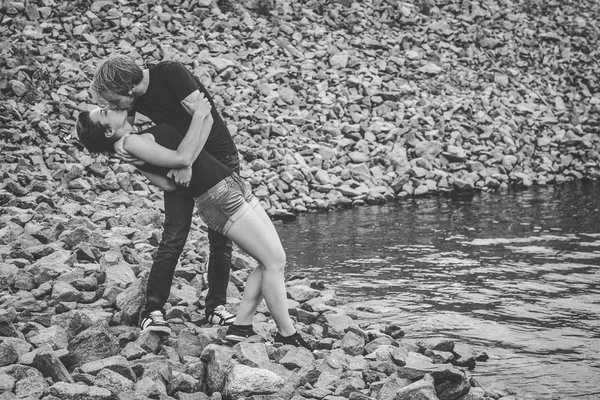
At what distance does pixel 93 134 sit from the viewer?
16.7 ft

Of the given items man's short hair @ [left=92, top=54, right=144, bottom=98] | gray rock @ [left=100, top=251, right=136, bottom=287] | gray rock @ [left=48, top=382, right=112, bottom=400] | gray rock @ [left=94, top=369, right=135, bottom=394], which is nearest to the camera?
gray rock @ [left=48, top=382, right=112, bottom=400]

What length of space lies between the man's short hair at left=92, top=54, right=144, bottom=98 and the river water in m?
3.50

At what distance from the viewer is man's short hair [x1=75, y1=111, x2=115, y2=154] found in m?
5.09

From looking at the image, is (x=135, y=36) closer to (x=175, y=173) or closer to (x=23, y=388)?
(x=175, y=173)

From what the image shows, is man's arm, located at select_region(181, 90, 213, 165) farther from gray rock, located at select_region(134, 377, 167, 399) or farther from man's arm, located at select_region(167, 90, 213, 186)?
gray rock, located at select_region(134, 377, 167, 399)

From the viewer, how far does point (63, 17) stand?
16.7 meters

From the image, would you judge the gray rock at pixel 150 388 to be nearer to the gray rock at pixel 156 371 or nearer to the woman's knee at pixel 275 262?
the gray rock at pixel 156 371

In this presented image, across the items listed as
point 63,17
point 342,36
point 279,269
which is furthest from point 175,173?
point 342,36

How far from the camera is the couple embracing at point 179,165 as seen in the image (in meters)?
4.99

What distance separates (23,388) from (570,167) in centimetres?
1481

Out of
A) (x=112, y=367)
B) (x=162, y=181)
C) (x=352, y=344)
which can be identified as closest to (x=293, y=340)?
(x=352, y=344)

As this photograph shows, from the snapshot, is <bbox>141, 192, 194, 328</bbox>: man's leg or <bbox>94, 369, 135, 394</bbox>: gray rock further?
<bbox>141, 192, 194, 328</bbox>: man's leg

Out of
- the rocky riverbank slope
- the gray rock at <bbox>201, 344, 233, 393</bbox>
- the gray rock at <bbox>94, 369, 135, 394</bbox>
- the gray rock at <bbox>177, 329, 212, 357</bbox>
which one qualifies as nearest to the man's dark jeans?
the gray rock at <bbox>177, 329, 212, 357</bbox>

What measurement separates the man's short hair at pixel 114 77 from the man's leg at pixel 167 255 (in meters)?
0.91
